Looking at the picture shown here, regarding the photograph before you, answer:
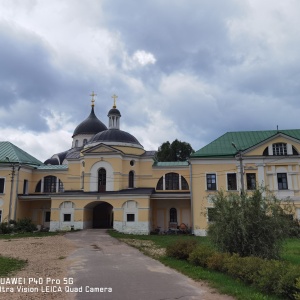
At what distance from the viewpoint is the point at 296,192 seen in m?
28.7

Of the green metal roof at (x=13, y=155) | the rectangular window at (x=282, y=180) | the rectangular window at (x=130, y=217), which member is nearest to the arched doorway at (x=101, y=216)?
the rectangular window at (x=130, y=217)

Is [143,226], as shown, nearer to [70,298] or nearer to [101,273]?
[101,273]

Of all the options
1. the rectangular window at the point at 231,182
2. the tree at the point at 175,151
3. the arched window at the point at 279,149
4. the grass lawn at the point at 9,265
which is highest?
the tree at the point at 175,151

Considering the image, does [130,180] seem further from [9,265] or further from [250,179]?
[9,265]

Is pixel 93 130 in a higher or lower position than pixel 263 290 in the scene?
higher

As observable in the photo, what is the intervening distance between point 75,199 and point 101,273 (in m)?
22.0

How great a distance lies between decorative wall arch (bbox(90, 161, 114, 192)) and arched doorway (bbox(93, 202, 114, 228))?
2948mm

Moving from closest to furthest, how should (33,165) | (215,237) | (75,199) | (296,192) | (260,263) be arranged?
(260,263), (215,237), (296,192), (75,199), (33,165)

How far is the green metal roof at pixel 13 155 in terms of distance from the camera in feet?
114

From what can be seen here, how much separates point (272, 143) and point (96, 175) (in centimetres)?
1754

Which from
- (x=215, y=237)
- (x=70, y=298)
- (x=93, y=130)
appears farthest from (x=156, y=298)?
(x=93, y=130)

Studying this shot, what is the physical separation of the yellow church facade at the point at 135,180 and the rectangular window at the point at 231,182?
0.09 meters

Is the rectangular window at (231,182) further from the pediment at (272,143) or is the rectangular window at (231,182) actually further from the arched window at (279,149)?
the arched window at (279,149)

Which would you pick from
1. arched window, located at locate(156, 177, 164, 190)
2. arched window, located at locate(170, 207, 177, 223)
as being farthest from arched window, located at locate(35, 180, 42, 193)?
arched window, located at locate(170, 207, 177, 223)
